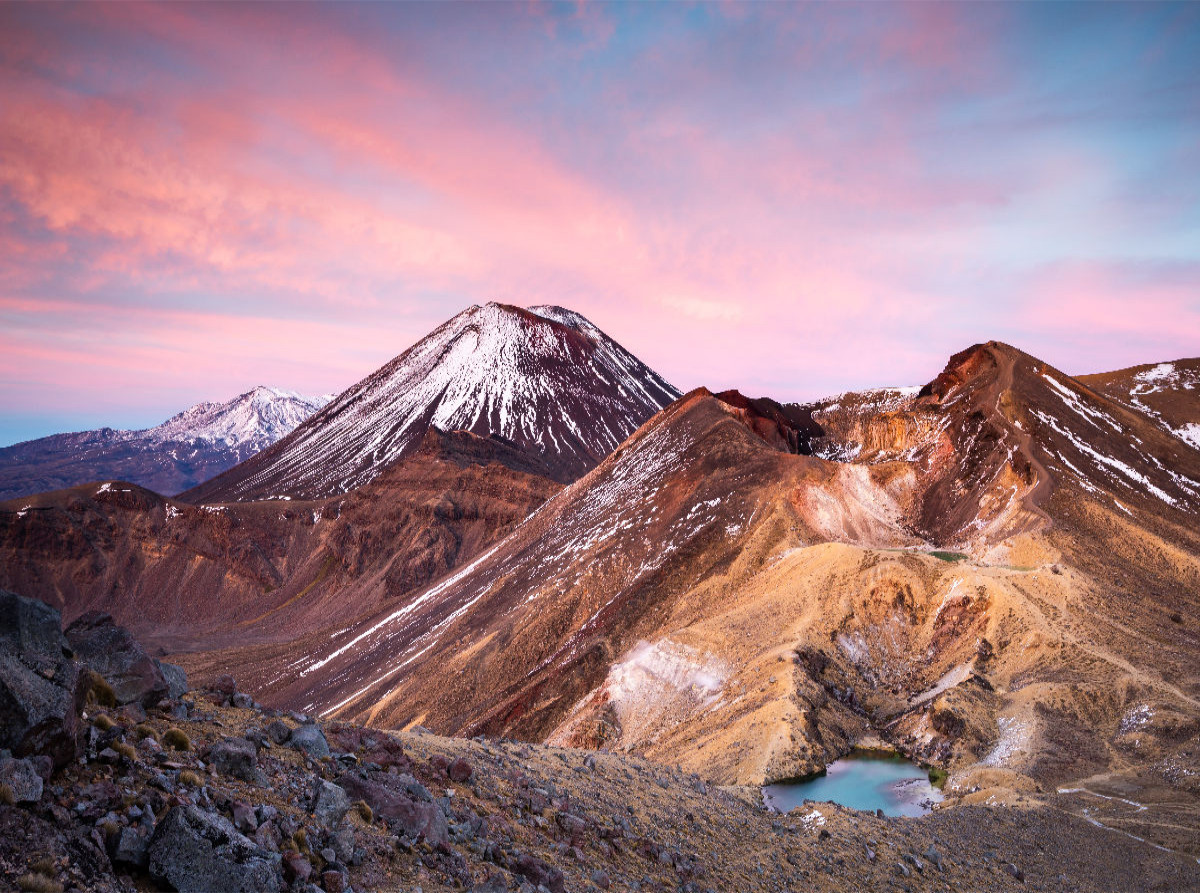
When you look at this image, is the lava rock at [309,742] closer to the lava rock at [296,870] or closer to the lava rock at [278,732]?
the lava rock at [278,732]

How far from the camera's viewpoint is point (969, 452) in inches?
2729

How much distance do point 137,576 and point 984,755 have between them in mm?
131233

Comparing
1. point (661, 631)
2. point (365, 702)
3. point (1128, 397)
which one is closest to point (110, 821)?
point (661, 631)

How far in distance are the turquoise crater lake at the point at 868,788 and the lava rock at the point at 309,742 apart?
22.4m

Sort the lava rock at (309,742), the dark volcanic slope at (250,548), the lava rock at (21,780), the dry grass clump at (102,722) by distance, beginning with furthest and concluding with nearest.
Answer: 1. the dark volcanic slope at (250,548)
2. the lava rock at (309,742)
3. the dry grass clump at (102,722)
4. the lava rock at (21,780)

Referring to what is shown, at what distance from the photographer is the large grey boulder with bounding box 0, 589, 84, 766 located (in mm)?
7262

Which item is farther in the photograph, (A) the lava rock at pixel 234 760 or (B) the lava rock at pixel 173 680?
(B) the lava rock at pixel 173 680

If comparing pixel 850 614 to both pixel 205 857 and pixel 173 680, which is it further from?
pixel 205 857

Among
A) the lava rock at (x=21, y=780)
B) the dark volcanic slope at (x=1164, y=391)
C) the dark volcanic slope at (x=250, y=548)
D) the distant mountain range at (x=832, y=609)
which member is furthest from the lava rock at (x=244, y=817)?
the dark volcanic slope at (x=1164, y=391)

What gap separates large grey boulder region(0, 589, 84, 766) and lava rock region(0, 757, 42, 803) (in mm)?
394

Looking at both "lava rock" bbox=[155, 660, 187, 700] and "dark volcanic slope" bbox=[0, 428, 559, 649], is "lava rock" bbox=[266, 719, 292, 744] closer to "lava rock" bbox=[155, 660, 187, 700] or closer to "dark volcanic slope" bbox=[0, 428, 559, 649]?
"lava rock" bbox=[155, 660, 187, 700]

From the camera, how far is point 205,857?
23.8 ft

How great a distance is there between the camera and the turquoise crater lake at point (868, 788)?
30062 millimetres

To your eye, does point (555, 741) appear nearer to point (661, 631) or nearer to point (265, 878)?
point (661, 631)
